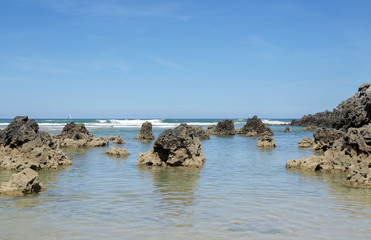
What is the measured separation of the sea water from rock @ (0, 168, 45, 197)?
37 centimetres

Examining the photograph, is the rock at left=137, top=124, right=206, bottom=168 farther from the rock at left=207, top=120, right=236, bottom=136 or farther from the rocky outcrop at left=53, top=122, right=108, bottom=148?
the rock at left=207, top=120, right=236, bottom=136

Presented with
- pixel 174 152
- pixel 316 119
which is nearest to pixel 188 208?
pixel 174 152

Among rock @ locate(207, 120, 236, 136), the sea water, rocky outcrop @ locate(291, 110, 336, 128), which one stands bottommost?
the sea water

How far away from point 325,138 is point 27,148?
18595mm

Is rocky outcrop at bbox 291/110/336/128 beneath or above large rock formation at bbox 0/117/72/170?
above

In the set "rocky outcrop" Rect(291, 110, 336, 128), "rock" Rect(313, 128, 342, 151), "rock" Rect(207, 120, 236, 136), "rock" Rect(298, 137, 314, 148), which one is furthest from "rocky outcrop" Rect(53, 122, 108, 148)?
"rocky outcrop" Rect(291, 110, 336, 128)

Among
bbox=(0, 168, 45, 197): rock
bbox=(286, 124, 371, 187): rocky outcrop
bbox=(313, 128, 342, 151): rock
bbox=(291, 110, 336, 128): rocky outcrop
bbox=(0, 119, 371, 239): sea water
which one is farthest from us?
bbox=(291, 110, 336, 128): rocky outcrop

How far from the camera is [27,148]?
16.8 m

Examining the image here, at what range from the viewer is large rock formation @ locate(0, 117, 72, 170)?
16.0m

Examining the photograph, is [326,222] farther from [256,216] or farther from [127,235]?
[127,235]

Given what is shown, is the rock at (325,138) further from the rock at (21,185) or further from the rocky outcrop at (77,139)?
the rock at (21,185)

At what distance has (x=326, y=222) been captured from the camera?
310 inches

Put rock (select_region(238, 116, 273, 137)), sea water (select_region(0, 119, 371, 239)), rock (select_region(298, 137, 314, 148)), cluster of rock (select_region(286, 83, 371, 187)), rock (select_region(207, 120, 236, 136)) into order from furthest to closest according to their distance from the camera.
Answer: rock (select_region(207, 120, 236, 136))
rock (select_region(238, 116, 273, 137))
rock (select_region(298, 137, 314, 148))
cluster of rock (select_region(286, 83, 371, 187))
sea water (select_region(0, 119, 371, 239))

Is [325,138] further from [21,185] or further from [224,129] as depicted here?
[224,129]
